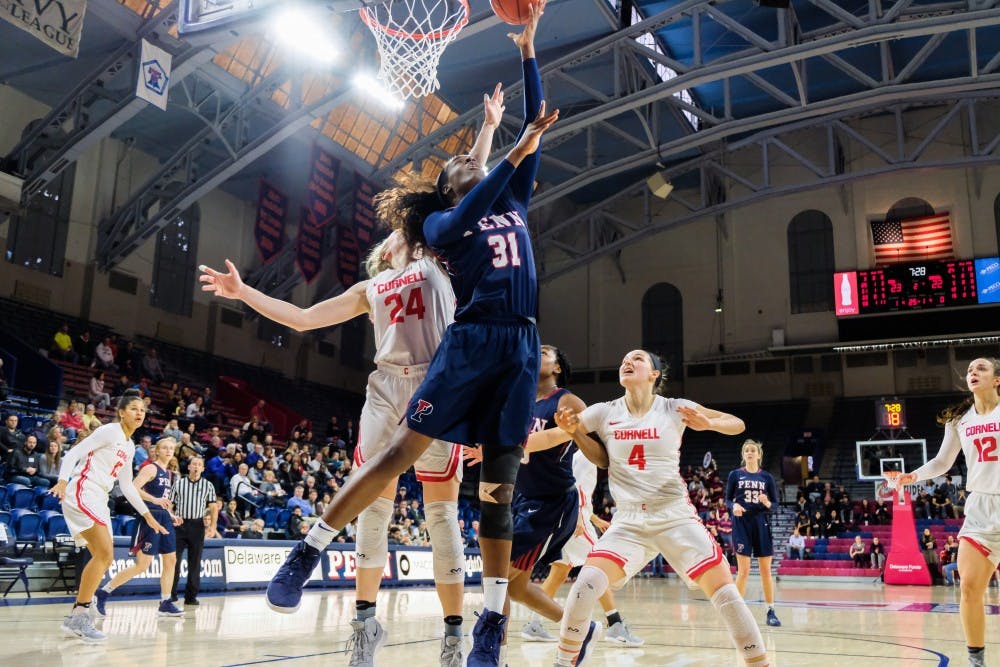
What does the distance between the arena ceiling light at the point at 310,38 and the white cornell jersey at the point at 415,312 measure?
11563 millimetres

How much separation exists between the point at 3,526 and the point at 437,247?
8898 mm

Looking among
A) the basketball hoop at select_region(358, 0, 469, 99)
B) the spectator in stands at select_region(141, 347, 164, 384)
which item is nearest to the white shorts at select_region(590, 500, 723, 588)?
the basketball hoop at select_region(358, 0, 469, 99)

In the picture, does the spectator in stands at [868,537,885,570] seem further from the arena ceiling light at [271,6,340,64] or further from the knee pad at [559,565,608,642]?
the knee pad at [559,565,608,642]

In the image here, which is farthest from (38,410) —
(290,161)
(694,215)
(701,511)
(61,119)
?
(694,215)

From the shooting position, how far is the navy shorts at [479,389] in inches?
134

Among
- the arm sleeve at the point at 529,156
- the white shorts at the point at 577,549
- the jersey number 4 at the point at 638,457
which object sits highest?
the arm sleeve at the point at 529,156

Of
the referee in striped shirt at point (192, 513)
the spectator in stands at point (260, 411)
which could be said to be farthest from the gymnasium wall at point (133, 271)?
the referee in striped shirt at point (192, 513)

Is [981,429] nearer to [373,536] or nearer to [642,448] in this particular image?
[642,448]

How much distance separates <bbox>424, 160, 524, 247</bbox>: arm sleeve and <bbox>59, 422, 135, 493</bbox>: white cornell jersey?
5.14m

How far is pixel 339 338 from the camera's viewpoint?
29531 mm

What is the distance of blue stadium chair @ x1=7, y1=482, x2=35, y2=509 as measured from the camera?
11570 mm

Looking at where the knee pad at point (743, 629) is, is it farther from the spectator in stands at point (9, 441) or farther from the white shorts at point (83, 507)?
the spectator in stands at point (9, 441)

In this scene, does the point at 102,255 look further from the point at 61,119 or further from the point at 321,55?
the point at 321,55

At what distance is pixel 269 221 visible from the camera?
22.6 m
